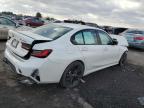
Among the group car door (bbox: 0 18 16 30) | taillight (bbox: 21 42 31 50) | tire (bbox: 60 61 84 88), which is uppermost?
car door (bbox: 0 18 16 30)

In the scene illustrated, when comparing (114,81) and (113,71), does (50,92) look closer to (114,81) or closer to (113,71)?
(114,81)

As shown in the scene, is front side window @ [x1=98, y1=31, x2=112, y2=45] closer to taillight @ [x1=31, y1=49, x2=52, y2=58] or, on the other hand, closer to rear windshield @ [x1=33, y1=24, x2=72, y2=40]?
rear windshield @ [x1=33, y1=24, x2=72, y2=40]

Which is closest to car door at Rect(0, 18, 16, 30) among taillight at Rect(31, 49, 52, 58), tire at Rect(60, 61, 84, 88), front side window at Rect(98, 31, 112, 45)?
front side window at Rect(98, 31, 112, 45)

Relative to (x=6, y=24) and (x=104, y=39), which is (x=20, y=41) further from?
(x=6, y=24)

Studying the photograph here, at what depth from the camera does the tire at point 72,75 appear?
14.4 feet

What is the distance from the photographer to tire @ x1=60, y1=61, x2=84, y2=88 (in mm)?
4379

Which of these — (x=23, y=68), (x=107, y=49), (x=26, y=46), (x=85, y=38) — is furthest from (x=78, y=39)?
(x=23, y=68)

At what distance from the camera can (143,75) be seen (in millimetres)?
6676

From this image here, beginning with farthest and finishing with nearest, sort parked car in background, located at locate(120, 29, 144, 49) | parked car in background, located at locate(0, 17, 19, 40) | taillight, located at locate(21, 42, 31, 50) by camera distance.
Result: parked car in background, located at locate(120, 29, 144, 49)
parked car in background, located at locate(0, 17, 19, 40)
taillight, located at locate(21, 42, 31, 50)

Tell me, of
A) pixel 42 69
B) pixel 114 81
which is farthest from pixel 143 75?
pixel 42 69

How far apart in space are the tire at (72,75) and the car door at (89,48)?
0.26 meters

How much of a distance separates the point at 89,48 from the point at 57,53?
3.95 ft

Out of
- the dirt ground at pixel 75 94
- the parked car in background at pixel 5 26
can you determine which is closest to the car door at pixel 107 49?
the dirt ground at pixel 75 94

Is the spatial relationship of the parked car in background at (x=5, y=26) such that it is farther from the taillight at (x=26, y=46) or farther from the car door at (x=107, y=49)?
the taillight at (x=26, y=46)
